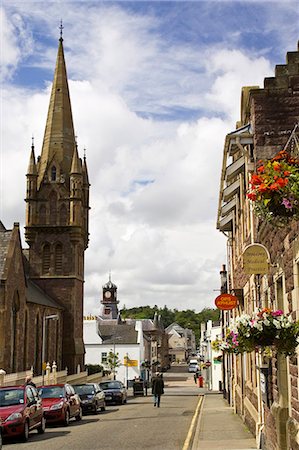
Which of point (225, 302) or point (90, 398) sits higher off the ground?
point (225, 302)

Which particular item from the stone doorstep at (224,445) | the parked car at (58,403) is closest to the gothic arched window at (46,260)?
the parked car at (58,403)

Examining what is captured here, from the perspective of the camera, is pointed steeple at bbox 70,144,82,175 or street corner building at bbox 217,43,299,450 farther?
pointed steeple at bbox 70,144,82,175

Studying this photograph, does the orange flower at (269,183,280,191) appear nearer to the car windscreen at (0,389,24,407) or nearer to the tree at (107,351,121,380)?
the car windscreen at (0,389,24,407)

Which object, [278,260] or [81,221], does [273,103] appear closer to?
[278,260]

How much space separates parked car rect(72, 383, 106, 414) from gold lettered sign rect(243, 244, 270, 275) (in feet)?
63.6

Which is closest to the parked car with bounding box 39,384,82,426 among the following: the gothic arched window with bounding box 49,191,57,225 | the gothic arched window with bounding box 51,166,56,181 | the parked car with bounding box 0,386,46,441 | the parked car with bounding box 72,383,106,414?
the parked car with bounding box 0,386,46,441

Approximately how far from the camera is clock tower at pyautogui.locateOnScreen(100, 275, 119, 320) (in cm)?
11856

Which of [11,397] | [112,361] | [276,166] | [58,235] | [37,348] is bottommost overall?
[112,361]

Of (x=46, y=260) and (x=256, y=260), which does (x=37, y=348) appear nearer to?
(x=46, y=260)

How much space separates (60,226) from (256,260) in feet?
169

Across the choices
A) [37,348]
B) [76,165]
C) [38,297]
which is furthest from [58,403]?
[76,165]

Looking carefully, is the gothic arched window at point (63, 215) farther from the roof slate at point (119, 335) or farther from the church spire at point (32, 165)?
the roof slate at point (119, 335)

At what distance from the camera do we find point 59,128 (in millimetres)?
65688

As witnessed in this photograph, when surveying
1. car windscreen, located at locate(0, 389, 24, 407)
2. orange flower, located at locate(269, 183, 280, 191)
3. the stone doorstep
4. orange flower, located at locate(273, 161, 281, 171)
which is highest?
orange flower, located at locate(273, 161, 281, 171)
